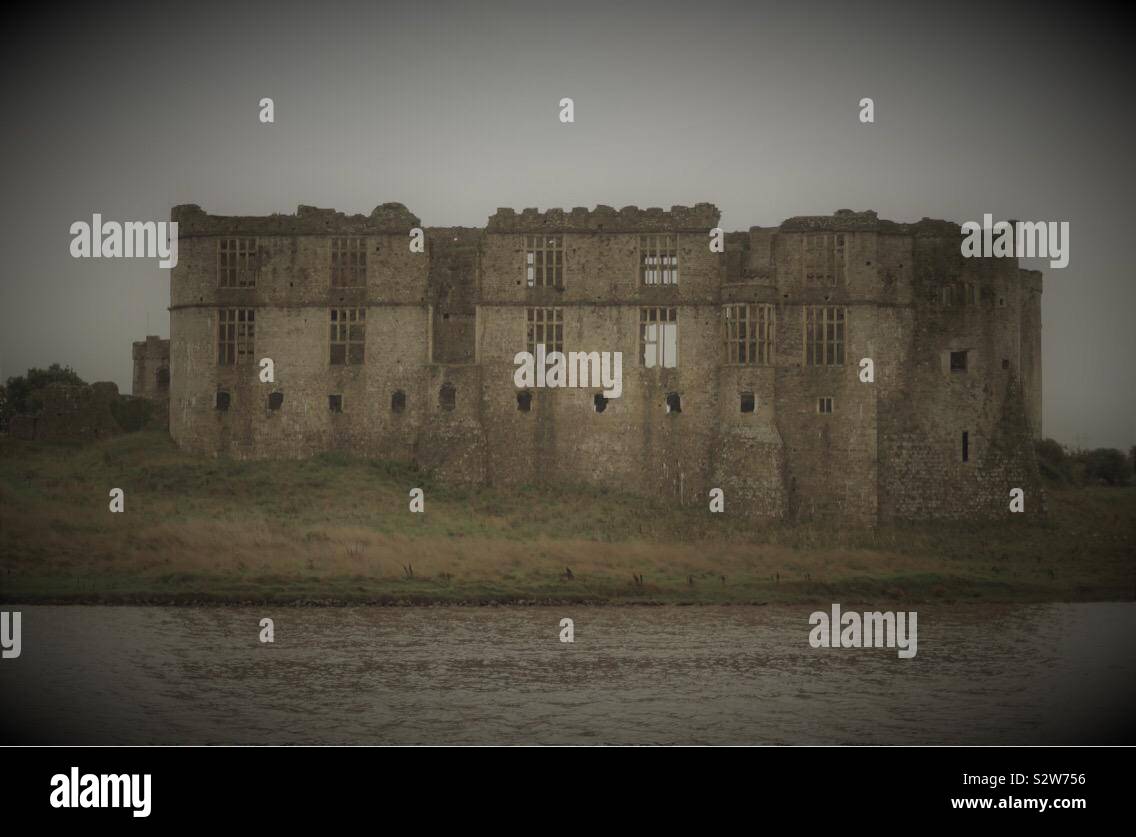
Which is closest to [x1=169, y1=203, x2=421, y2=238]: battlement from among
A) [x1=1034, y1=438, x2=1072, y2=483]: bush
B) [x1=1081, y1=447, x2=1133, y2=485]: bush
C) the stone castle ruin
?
the stone castle ruin

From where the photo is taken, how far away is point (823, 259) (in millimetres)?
50656

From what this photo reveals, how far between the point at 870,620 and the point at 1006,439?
18612mm

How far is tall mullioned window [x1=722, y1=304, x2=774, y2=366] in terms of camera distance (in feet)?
164

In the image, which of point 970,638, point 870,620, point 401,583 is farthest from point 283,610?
point 970,638

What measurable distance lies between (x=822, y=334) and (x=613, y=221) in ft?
30.1

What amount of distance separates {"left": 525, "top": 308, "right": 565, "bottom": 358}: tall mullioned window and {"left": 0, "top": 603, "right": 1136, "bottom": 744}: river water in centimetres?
1620

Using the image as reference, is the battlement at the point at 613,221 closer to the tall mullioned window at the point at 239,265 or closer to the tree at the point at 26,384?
the tall mullioned window at the point at 239,265

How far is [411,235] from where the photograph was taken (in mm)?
51625

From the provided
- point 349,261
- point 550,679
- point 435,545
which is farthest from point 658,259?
point 550,679

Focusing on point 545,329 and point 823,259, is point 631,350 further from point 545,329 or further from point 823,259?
point 823,259

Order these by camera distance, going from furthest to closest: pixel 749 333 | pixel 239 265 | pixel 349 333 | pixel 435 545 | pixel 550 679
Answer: pixel 239 265, pixel 349 333, pixel 749 333, pixel 435 545, pixel 550 679

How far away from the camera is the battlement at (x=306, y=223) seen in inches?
2042

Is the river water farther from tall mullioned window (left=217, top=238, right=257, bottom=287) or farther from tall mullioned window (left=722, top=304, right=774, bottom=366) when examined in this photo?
tall mullioned window (left=217, top=238, right=257, bottom=287)

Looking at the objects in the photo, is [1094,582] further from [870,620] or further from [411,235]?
[411,235]
